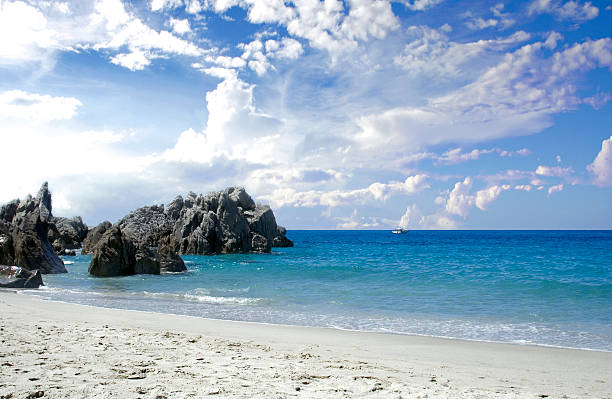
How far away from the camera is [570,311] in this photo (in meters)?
17.0

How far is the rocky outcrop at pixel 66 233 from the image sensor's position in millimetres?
61281

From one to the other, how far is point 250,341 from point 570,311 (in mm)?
14236

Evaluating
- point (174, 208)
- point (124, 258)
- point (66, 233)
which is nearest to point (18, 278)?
point (124, 258)

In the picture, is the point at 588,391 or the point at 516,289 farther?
the point at 516,289

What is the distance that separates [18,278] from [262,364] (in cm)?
2058

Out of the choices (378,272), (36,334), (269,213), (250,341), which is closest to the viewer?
(36,334)

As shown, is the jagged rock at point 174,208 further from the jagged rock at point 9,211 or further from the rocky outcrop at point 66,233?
the jagged rock at point 9,211

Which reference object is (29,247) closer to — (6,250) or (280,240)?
(6,250)

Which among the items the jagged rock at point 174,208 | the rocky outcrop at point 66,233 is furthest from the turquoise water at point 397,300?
the jagged rock at point 174,208

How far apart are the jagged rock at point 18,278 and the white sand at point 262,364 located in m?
10.5

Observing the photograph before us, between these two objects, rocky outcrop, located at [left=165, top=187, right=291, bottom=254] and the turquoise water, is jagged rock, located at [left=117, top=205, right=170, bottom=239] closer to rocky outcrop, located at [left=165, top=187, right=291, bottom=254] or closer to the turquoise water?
rocky outcrop, located at [left=165, top=187, right=291, bottom=254]

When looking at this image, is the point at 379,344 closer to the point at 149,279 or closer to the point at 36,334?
the point at 36,334

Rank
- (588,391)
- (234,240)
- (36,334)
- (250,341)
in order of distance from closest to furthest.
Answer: (588,391)
(36,334)
(250,341)
(234,240)

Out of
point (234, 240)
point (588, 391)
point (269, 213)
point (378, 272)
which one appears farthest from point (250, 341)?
point (269, 213)
